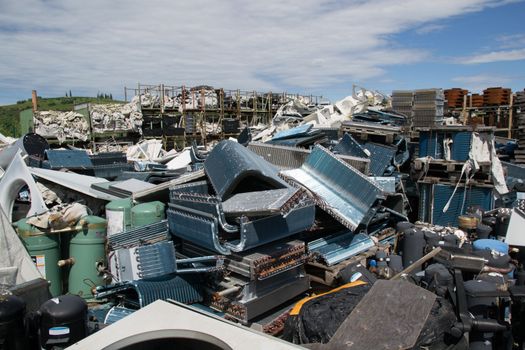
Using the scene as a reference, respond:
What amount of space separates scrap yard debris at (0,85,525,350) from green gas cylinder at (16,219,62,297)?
2 centimetres

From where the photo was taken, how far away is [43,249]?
4.68m

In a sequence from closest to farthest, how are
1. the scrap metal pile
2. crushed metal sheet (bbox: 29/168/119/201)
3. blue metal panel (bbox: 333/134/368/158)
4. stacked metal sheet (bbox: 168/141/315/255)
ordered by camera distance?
stacked metal sheet (bbox: 168/141/315/255) → crushed metal sheet (bbox: 29/168/119/201) → blue metal panel (bbox: 333/134/368/158) → the scrap metal pile

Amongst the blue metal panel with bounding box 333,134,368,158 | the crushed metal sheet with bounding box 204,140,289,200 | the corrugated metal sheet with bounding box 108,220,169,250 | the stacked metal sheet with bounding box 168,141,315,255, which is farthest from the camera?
the blue metal panel with bounding box 333,134,368,158

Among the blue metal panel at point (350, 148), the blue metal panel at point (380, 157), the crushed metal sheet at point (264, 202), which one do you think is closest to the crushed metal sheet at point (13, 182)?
the crushed metal sheet at point (264, 202)

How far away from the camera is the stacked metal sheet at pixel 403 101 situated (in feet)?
32.7

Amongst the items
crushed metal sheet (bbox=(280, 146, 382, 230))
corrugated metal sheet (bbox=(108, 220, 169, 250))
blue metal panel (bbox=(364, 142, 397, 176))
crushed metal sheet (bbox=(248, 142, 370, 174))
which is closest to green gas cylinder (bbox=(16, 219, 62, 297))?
corrugated metal sheet (bbox=(108, 220, 169, 250))

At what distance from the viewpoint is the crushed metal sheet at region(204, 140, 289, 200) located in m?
4.36

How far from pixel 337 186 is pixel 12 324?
154 inches

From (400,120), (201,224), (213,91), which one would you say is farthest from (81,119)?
(201,224)

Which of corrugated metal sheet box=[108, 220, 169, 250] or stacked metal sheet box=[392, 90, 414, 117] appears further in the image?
stacked metal sheet box=[392, 90, 414, 117]

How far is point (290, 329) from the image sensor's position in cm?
327

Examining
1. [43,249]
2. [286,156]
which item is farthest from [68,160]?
[286,156]

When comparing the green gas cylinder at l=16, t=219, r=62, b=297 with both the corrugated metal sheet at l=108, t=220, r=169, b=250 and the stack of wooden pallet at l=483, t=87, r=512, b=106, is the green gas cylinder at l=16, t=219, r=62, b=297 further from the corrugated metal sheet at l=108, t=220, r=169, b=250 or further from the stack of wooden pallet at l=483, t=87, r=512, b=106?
the stack of wooden pallet at l=483, t=87, r=512, b=106

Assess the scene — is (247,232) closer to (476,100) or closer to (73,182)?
(73,182)
